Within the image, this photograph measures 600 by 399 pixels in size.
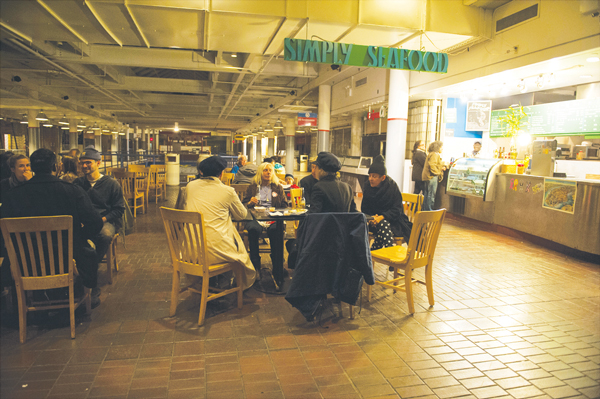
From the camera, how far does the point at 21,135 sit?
109 ft

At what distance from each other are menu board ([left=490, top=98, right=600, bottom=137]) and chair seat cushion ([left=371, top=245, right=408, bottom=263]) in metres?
6.11

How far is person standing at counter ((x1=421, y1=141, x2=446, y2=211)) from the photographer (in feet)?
25.1

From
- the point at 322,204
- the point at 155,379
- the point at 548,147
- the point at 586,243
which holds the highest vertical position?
the point at 548,147

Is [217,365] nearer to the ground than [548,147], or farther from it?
nearer to the ground

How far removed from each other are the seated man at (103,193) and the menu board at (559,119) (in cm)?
803

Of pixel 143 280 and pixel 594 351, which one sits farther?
pixel 143 280

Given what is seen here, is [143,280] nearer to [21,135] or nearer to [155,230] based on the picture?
[155,230]

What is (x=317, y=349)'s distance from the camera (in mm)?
2908

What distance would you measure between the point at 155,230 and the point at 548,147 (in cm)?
694

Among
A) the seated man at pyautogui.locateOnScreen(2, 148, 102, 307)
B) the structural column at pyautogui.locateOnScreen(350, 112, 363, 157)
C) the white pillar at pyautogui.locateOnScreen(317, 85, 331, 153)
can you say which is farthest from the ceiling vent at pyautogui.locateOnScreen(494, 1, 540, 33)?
the structural column at pyautogui.locateOnScreen(350, 112, 363, 157)

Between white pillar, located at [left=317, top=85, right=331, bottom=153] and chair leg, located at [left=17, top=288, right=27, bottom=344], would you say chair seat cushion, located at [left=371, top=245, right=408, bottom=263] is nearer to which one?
chair leg, located at [left=17, top=288, right=27, bottom=344]

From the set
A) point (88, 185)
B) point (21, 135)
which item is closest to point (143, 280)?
point (88, 185)

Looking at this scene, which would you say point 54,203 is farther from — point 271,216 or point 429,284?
point 429,284

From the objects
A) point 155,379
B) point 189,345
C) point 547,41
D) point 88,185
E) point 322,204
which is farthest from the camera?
point 547,41
